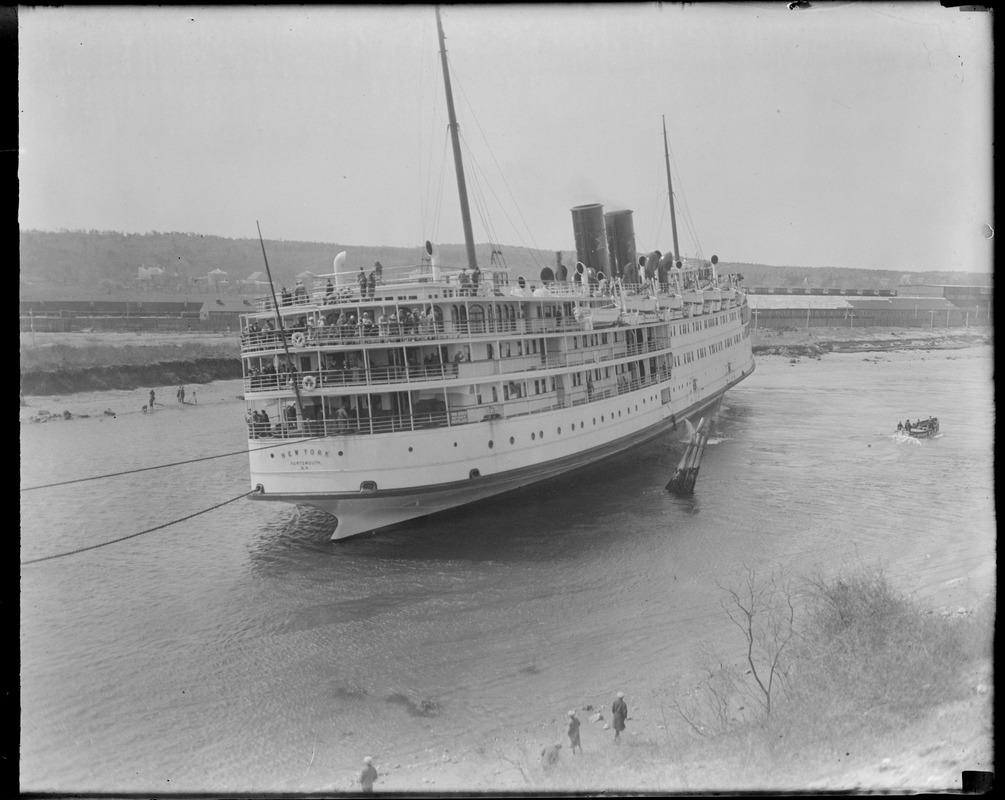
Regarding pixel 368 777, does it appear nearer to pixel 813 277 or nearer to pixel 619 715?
pixel 619 715

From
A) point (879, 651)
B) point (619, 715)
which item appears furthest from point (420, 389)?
point (879, 651)

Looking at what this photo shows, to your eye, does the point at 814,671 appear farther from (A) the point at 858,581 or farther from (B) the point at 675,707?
(A) the point at 858,581

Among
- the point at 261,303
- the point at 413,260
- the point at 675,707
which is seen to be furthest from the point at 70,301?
the point at 675,707

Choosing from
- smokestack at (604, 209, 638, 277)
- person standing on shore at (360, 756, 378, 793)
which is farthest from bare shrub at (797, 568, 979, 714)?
smokestack at (604, 209, 638, 277)

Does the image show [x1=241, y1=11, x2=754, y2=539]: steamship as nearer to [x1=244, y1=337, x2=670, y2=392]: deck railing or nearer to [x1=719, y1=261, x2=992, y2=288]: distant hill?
[x1=244, y1=337, x2=670, y2=392]: deck railing

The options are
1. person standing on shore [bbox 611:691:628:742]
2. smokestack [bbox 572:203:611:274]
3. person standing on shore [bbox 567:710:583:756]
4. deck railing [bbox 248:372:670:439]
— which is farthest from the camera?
smokestack [bbox 572:203:611:274]

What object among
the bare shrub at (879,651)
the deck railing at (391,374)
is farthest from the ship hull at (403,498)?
the bare shrub at (879,651)
